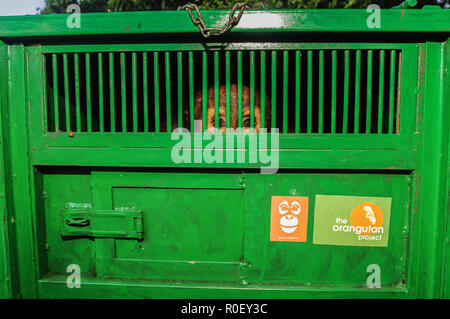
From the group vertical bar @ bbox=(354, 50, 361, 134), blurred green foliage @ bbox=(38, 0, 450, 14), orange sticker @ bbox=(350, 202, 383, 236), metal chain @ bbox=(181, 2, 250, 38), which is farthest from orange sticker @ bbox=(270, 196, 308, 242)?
blurred green foliage @ bbox=(38, 0, 450, 14)

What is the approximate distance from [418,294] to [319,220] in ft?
1.51

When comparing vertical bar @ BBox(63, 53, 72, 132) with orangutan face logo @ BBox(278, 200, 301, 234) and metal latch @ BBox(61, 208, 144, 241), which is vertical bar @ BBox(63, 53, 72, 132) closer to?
metal latch @ BBox(61, 208, 144, 241)

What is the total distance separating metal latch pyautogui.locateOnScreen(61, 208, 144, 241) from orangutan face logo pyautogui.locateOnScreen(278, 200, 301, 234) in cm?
54

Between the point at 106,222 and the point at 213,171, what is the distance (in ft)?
1.52

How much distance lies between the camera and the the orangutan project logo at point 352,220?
4.29 ft

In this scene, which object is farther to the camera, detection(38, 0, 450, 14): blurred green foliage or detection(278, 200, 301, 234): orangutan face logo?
detection(38, 0, 450, 14): blurred green foliage

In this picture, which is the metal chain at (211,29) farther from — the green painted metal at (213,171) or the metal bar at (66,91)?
the metal bar at (66,91)

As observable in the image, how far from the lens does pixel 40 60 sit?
1329 millimetres

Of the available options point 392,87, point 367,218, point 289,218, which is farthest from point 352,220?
point 392,87

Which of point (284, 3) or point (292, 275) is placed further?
point (284, 3)

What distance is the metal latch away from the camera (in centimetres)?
135

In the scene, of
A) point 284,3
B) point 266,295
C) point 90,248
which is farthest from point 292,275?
point 284,3

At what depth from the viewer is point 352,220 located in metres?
1.31

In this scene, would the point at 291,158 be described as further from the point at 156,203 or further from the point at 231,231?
the point at 156,203
